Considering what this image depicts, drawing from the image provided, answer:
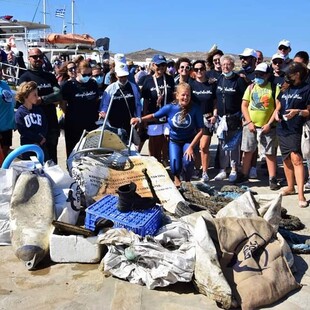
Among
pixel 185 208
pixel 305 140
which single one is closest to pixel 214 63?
pixel 305 140

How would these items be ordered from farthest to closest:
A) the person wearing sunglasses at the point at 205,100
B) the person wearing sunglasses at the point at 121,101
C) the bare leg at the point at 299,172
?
the person wearing sunglasses at the point at 205,100, the person wearing sunglasses at the point at 121,101, the bare leg at the point at 299,172

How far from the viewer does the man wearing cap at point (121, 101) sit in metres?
6.86

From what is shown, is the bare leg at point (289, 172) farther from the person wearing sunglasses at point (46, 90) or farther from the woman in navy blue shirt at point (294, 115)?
the person wearing sunglasses at point (46, 90)

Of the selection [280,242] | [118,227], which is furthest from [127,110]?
[280,242]

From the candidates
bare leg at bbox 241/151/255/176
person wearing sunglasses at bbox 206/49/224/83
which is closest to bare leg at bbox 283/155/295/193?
bare leg at bbox 241/151/255/176

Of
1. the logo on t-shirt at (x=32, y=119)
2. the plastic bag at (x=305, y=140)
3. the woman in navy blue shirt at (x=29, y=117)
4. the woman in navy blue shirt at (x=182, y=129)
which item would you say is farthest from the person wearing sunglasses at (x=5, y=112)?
the plastic bag at (x=305, y=140)

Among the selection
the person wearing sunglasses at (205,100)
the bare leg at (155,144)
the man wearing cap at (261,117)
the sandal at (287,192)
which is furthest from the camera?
the bare leg at (155,144)

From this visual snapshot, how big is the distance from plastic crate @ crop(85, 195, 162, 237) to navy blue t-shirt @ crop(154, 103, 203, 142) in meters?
1.82

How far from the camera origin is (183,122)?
604cm

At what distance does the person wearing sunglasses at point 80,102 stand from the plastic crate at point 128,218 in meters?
2.65

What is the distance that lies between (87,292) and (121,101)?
3.75m

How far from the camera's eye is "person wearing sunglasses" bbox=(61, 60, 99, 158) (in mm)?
6803

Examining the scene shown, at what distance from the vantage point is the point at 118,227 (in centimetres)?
415

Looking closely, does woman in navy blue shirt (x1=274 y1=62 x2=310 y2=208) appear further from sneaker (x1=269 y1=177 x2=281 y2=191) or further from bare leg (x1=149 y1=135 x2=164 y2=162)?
bare leg (x1=149 y1=135 x2=164 y2=162)
